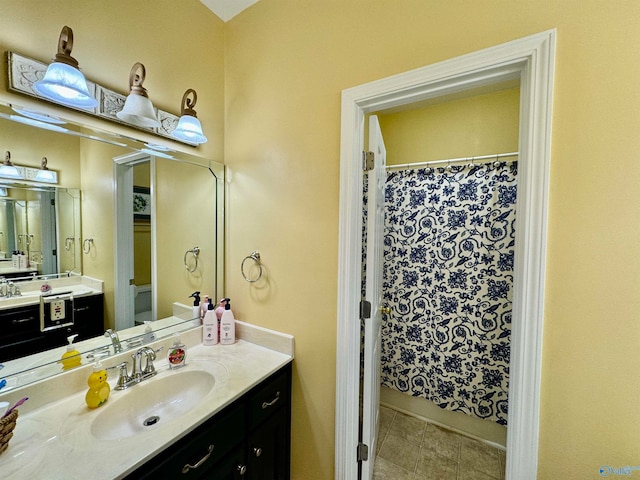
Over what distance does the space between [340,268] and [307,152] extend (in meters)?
0.60

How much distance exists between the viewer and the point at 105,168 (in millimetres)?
1162

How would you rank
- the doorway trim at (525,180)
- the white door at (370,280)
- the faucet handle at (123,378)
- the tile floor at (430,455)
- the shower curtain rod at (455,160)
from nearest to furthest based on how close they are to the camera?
the doorway trim at (525,180)
the faucet handle at (123,378)
the white door at (370,280)
the tile floor at (430,455)
the shower curtain rod at (455,160)

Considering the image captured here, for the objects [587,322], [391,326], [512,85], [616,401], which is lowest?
[391,326]

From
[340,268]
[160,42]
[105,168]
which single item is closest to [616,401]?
[340,268]

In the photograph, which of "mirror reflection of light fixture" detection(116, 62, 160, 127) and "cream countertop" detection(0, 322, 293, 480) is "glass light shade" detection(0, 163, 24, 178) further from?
"cream countertop" detection(0, 322, 293, 480)

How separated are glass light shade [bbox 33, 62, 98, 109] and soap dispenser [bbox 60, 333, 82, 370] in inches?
36.6

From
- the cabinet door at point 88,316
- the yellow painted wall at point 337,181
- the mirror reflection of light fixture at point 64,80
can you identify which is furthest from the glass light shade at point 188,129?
the cabinet door at point 88,316

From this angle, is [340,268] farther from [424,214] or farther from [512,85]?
[512,85]

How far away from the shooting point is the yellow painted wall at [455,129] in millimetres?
1818

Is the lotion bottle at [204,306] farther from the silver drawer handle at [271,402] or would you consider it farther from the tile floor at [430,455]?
the tile floor at [430,455]

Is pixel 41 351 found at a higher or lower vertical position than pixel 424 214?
lower

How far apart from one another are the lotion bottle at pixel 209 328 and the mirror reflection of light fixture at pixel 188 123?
36.5 inches

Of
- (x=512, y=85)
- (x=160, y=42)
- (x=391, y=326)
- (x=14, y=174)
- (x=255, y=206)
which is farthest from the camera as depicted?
(x=391, y=326)

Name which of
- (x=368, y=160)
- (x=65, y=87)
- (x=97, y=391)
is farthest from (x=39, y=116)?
(x=368, y=160)
